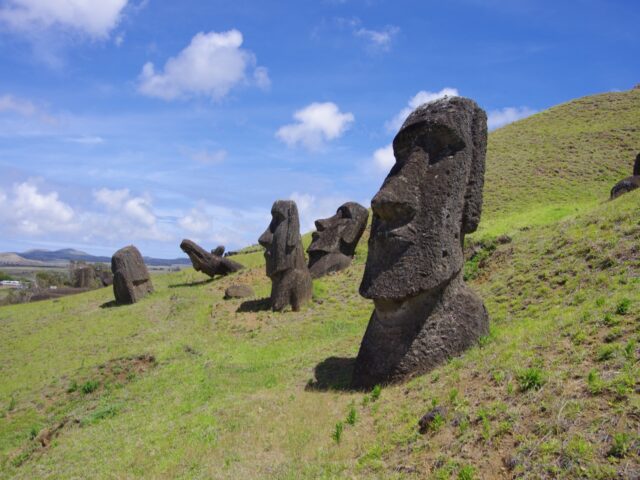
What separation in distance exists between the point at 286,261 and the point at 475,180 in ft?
31.4

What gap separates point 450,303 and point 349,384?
2.30 m

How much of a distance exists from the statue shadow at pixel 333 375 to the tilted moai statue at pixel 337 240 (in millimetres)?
11580

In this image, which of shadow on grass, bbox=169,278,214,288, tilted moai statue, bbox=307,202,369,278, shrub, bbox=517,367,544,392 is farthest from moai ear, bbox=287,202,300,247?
shrub, bbox=517,367,544,392

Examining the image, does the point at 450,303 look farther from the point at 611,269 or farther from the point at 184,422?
the point at 184,422

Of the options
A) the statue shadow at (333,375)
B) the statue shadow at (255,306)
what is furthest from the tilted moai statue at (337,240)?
the statue shadow at (333,375)

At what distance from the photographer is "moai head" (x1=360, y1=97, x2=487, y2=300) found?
356 inches

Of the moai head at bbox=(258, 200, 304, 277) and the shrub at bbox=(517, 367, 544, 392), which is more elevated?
the moai head at bbox=(258, 200, 304, 277)

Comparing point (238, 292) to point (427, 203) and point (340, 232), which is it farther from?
point (427, 203)

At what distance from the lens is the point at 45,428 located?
455 inches

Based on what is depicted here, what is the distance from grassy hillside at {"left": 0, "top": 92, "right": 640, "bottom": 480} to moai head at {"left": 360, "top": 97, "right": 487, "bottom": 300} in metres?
1.61

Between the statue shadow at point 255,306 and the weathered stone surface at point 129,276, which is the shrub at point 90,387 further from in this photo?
the weathered stone surface at point 129,276

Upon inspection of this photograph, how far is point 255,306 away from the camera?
19188mm

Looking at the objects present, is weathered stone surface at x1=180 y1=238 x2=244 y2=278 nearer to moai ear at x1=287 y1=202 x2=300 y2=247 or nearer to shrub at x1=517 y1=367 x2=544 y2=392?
moai ear at x1=287 y1=202 x2=300 y2=247

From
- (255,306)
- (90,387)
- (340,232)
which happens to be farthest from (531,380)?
(340,232)
